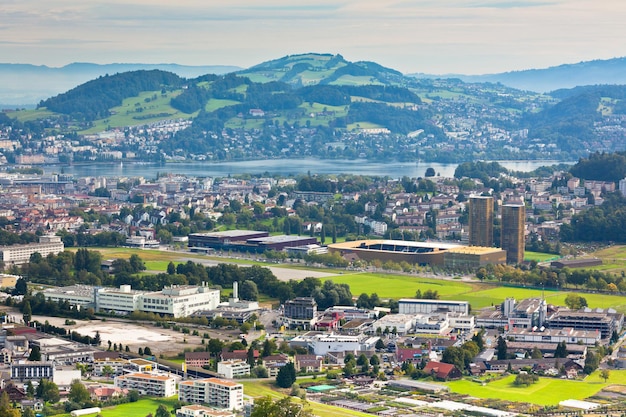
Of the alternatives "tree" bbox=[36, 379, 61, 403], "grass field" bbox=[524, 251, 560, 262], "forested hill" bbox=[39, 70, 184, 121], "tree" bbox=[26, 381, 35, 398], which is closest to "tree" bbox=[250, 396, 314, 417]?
"tree" bbox=[36, 379, 61, 403]

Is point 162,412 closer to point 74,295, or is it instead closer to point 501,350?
point 501,350

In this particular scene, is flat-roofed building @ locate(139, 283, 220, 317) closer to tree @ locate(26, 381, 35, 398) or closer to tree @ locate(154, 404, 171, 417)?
tree @ locate(26, 381, 35, 398)

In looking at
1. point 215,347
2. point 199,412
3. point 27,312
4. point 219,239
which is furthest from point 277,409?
point 219,239

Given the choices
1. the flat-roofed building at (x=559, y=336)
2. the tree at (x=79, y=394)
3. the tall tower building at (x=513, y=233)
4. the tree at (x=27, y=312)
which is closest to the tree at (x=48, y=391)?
the tree at (x=79, y=394)

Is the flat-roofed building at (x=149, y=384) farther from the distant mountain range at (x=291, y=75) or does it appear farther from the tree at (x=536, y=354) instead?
the distant mountain range at (x=291, y=75)

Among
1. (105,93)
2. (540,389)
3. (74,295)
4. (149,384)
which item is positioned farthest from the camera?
(105,93)
